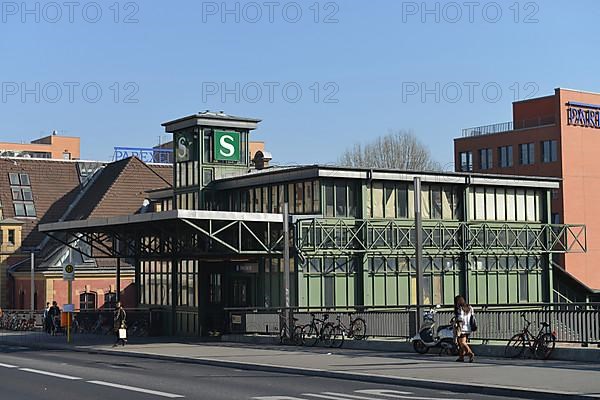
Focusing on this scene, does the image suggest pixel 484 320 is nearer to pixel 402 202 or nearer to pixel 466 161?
pixel 402 202

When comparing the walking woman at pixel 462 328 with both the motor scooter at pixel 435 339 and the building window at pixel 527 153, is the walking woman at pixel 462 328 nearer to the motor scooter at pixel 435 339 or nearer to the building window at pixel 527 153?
the motor scooter at pixel 435 339

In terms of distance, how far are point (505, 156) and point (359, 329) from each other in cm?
6116

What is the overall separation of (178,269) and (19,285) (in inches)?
1031

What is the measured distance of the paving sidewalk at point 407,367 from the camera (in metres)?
18.2

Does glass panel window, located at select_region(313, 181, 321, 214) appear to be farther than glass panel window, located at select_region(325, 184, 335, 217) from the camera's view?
No

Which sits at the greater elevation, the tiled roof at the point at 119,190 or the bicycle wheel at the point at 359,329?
the tiled roof at the point at 119,190

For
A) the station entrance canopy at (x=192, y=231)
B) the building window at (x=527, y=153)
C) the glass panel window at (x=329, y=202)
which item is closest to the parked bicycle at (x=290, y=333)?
the station entrance canopy at (x=192, y=231)

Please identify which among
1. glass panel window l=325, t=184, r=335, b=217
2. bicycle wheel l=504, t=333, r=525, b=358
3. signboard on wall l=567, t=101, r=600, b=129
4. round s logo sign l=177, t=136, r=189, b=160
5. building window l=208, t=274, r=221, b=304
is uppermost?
signboard on wall l=567, t=101, r=600, b=129

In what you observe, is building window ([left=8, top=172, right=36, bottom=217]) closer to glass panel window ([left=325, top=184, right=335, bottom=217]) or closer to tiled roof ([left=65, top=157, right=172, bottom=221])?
tiled roof ([left=65, top=157, right=172, bottom=221])

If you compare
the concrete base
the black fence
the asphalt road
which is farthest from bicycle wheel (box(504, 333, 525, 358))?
the black fence

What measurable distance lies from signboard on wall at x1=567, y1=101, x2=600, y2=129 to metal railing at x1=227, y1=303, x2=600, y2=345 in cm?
5403

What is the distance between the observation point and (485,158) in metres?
91.4

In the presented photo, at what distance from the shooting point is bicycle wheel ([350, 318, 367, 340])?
3030 centimetres

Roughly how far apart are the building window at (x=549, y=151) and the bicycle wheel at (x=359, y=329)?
55696mm
